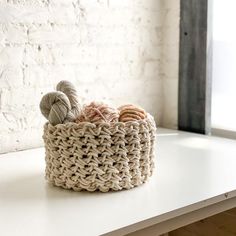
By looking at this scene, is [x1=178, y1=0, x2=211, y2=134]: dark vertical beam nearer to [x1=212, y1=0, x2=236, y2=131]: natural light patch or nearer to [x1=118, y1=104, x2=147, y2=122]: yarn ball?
[x1=212, y1=0, x2=236, y2=131]: natural light patch

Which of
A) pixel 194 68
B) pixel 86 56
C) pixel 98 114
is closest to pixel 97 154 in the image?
pixel 98 114

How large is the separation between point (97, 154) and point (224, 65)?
30.9 inches

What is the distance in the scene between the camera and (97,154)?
93 centimetres

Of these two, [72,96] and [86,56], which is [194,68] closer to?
[86,56]

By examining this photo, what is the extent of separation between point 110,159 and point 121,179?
2.2 inches

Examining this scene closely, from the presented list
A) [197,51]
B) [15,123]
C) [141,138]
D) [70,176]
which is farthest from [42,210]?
[197,51]

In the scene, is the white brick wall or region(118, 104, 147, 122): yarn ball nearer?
region(118, 104, 147, 122): yarn ball

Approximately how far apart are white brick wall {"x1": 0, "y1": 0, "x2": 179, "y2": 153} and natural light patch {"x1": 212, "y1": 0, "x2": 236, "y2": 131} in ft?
0.55

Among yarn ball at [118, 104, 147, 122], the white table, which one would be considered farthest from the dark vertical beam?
yarn ball at [118, 104, 147, 122]

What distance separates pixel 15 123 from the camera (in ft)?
4.40

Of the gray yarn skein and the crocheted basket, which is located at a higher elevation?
the gray yarn skein

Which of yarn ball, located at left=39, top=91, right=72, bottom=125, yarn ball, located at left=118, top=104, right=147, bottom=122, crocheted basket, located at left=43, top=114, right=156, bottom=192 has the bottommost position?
crocheted basket, located at left=43, top=114, right=156, bottom=192

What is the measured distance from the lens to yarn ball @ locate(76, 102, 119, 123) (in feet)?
3.16

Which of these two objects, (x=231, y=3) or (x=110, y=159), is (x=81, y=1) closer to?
(x=231, y=3)
